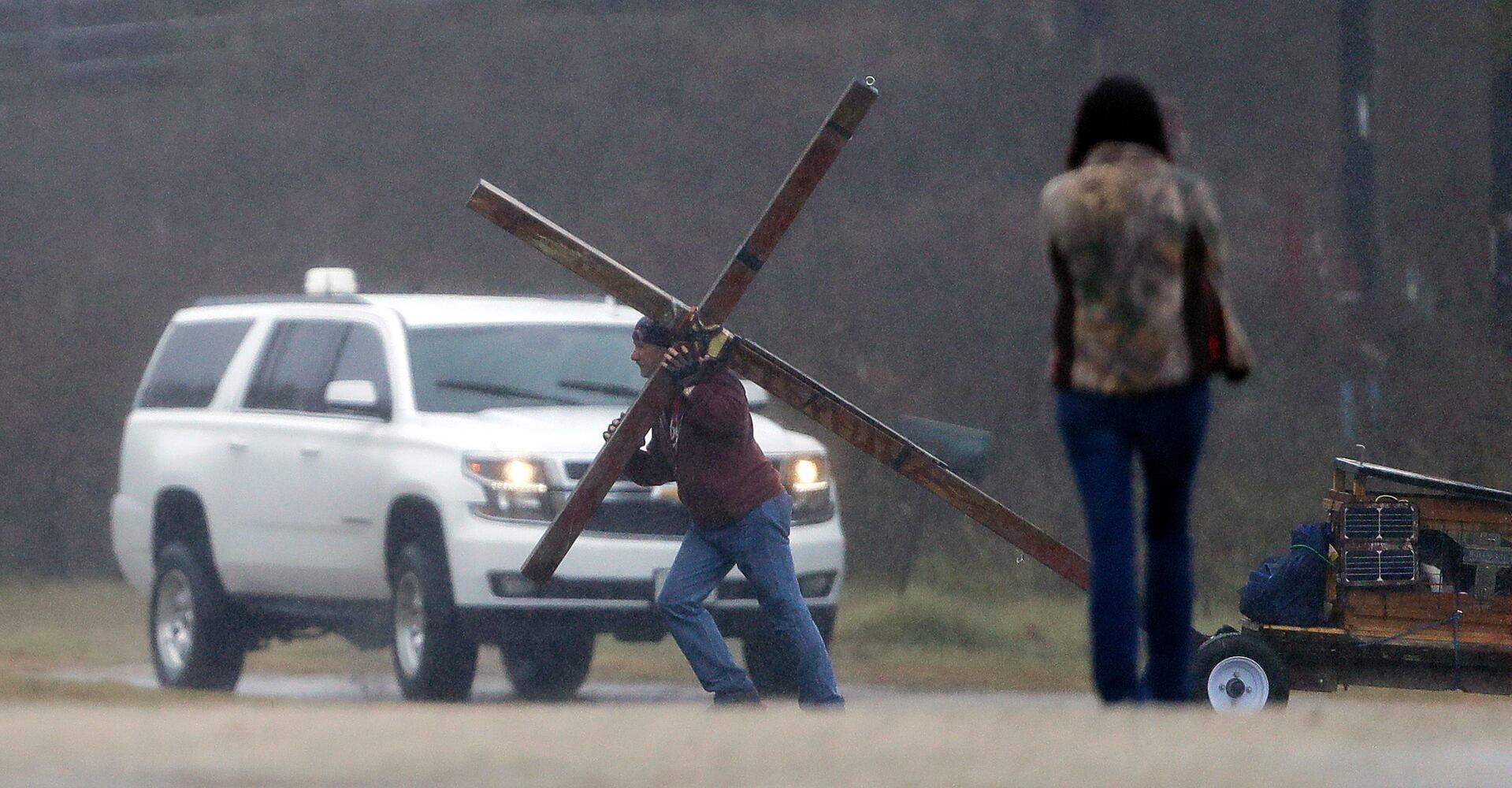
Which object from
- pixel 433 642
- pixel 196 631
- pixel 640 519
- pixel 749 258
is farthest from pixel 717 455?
pixel 196 631

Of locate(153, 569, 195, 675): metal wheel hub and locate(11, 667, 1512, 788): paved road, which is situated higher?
locate(11, 667, 1512, 788): paved road

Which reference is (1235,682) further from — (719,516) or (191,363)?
(191,363)

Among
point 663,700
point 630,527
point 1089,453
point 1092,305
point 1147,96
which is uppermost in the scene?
point 1147,96

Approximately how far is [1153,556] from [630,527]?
4.73 m

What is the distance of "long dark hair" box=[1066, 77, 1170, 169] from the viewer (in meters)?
→ 5.94

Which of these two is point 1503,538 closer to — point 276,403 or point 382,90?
point 276,403

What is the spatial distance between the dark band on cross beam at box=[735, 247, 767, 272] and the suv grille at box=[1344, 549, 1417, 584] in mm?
2731

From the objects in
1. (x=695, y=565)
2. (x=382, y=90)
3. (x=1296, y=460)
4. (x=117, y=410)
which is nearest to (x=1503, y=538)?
(x=695, y=565)

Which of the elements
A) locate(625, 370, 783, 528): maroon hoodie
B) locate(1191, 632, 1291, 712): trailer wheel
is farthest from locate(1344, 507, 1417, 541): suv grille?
locate(625, 370, 783, 528): maroon hoodie


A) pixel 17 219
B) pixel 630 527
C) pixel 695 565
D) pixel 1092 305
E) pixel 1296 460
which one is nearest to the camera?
pixel 1092 305

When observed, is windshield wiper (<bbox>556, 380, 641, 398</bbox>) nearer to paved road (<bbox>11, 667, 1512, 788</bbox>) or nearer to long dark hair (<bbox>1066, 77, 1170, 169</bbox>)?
paved road (<bbox>11, 667, 1512, 788</bbox>)

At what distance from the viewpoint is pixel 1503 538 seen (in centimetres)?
961

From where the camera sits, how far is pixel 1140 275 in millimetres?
5785

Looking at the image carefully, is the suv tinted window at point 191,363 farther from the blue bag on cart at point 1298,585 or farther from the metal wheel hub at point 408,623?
the blue bag on cart at point 1298,585
